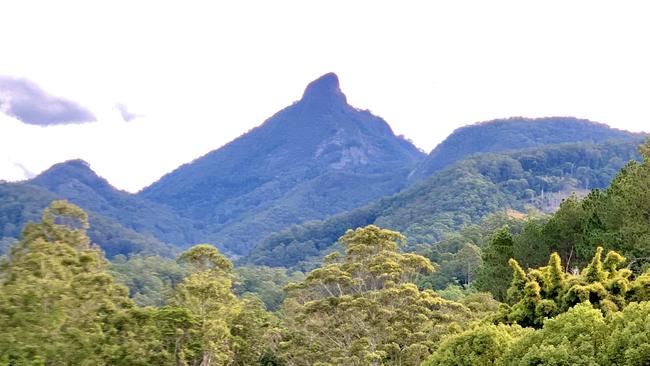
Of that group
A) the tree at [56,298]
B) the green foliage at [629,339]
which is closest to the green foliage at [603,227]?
the green foliage at [629,339]

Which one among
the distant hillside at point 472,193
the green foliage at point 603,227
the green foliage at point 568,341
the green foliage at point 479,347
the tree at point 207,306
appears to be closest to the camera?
the green foliage at point 568,341

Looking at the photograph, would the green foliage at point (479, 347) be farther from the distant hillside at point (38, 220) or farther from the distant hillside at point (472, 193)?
the distant hillside at point (38, 220)

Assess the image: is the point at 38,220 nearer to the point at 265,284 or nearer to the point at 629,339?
the point at 265,284

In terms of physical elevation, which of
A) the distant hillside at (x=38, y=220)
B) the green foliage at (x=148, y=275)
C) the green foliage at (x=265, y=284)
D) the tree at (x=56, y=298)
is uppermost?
the distant hillside at (x=38, y=220)

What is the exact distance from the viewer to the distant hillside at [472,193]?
13675cm

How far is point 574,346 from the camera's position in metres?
10.2

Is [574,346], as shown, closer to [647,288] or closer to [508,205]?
[647,288]

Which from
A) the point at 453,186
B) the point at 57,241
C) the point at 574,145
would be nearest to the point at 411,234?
the point at 453,186

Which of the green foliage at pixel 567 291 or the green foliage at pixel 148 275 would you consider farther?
the green foliage at pixel 148 275

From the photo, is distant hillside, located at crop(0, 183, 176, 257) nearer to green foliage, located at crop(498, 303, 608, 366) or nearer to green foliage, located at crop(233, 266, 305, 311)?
green foliage, located at crop(233, 266, 305, 311)

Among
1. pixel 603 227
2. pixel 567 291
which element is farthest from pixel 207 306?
pixel 603 227

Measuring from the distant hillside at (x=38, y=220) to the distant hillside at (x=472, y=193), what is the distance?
1404 inches

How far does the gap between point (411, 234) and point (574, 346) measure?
113 m

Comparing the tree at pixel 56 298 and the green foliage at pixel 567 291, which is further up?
the tree at pixel 56 298
